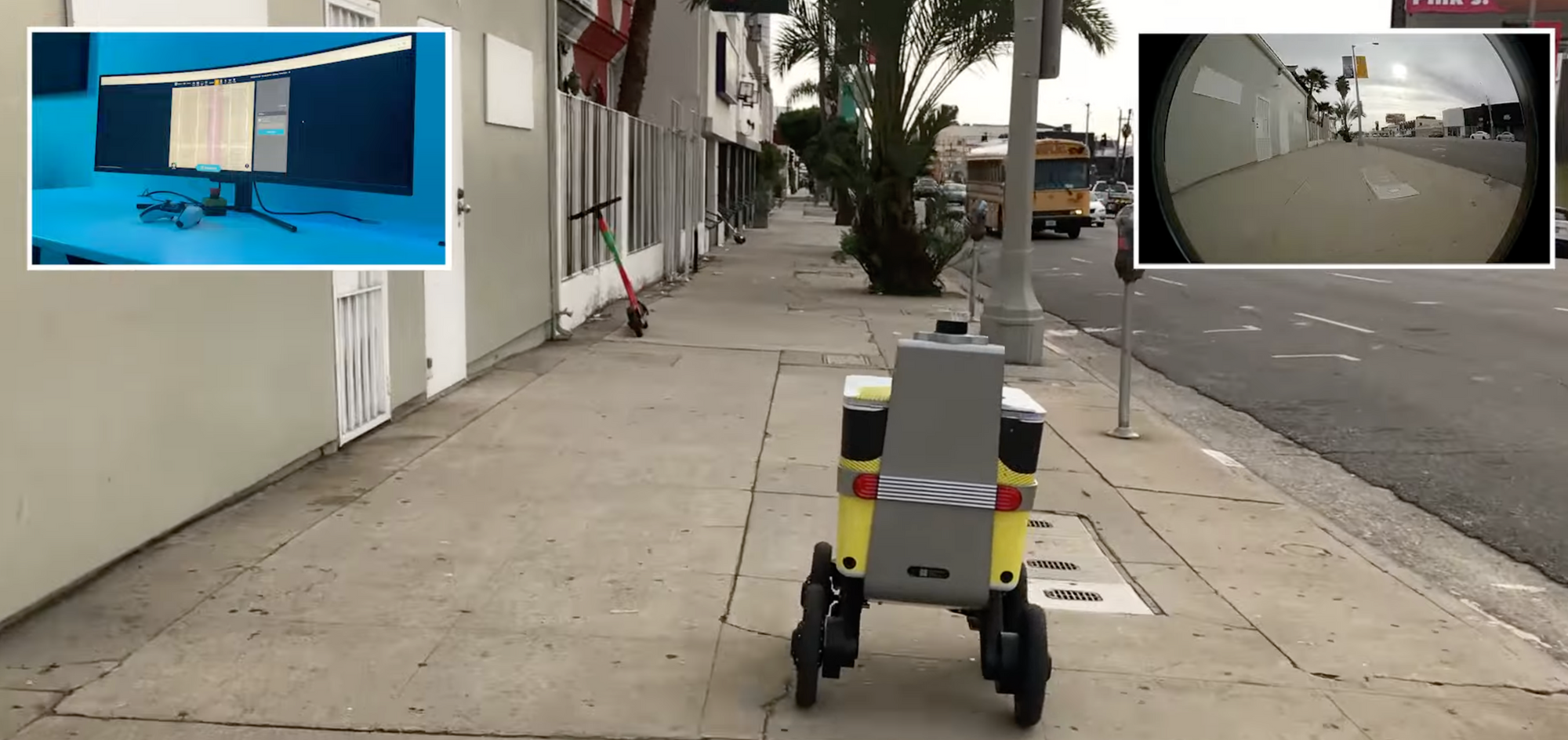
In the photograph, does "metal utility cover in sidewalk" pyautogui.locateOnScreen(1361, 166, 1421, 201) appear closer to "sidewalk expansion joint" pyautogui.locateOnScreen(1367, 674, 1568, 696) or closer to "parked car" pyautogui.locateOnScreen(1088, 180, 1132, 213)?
"sidewalk expansion joint" pyautogui.locateOnScreen(1367, 674, 1568, 696)

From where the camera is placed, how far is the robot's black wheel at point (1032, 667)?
3.76m

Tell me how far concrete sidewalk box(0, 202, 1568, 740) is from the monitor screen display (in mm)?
1586

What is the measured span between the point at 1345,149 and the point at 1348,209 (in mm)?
154

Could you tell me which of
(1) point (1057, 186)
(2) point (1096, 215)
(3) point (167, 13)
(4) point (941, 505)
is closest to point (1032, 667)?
(4) point (941, 505)

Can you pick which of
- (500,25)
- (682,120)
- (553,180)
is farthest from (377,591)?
(682,120)

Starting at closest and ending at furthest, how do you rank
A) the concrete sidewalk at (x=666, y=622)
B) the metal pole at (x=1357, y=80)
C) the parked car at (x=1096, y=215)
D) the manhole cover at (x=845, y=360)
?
the metal pole at (x=1357, y=80)
the concrete sidewalk at (x=666, y=622)
the manhole cover at (x=845, y=360)
the parked car at (x=1096, y=215)

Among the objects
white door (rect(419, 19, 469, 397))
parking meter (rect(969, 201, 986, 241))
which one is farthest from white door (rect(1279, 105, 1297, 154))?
parking meter (rect(969, 201, 986, 241))

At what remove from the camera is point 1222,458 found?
319 inches

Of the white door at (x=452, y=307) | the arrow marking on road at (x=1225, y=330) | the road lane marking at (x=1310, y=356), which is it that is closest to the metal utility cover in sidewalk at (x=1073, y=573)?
the white door at (x=452, y=307)

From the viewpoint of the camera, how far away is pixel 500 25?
1005 cm

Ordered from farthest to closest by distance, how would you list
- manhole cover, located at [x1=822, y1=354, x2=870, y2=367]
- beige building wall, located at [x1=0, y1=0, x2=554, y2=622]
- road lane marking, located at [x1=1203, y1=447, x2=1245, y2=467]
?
manhole cover, located at [x1=822, y1=354, x2=870, y2=367] < road lane marking, located at [x1=1203, y1=447, x2=1245, y2=467] < beige building wall, located at [x1=0, y1=0, x2=554, y2=622]

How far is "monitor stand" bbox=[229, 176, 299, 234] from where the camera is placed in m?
3.55

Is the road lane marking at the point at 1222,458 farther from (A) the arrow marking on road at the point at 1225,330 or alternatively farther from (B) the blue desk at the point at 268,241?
(A) the arrow marking on road at the point at 1225,330

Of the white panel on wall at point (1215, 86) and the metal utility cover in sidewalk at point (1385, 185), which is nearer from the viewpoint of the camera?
the metal utility cover in sidewalk at point (1385, 185)
